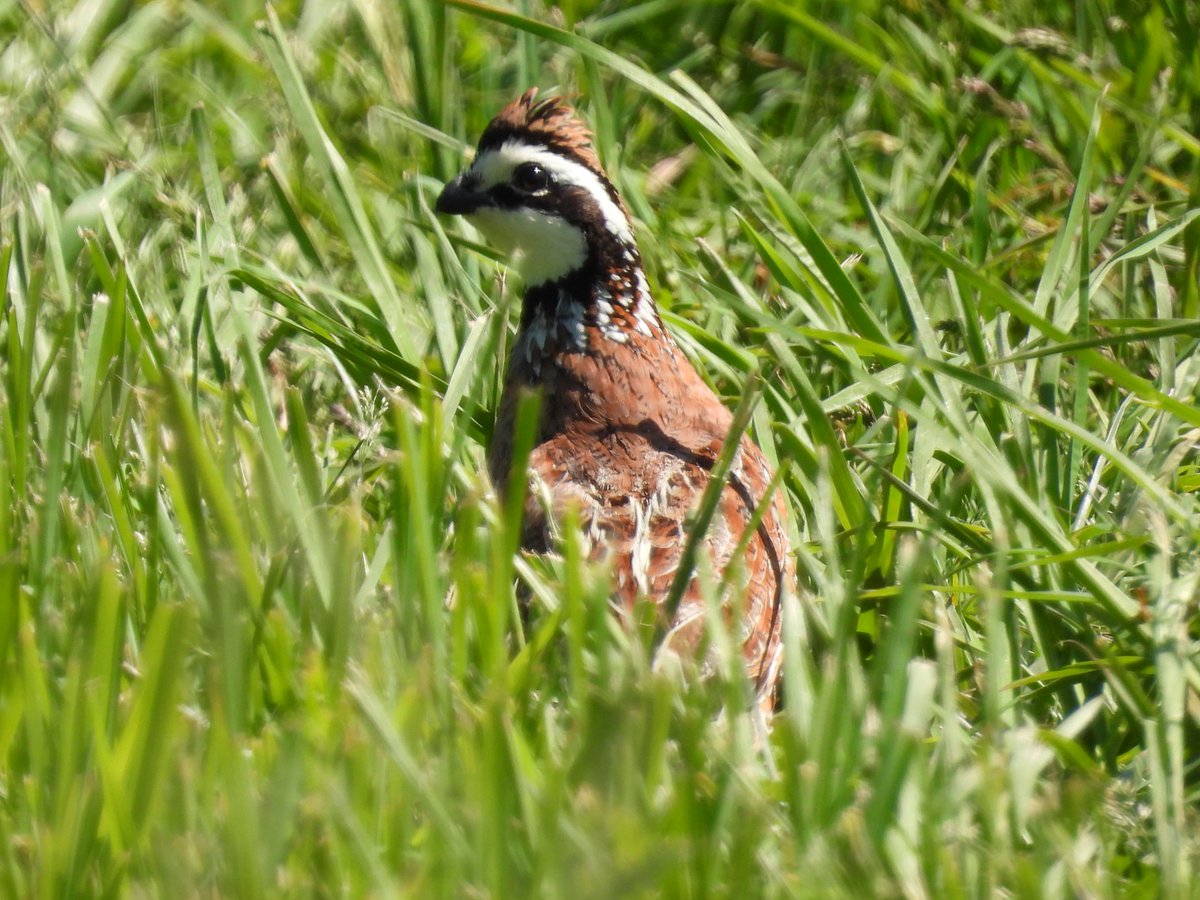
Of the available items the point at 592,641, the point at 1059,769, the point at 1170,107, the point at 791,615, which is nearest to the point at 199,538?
the point at 592,641

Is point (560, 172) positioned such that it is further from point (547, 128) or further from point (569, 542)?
point (569, 542)

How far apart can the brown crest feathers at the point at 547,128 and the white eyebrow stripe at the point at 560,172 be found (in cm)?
2

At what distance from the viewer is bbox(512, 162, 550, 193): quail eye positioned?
394 centimetres

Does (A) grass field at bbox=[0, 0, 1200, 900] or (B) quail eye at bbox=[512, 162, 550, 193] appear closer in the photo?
(A) grass field at bbox=[0, 0, 1200, 900]

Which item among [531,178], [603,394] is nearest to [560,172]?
[531,178]

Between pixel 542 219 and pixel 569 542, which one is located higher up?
pixel 542 219

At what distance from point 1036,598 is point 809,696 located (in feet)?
2.29

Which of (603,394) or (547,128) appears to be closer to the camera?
(603,394)

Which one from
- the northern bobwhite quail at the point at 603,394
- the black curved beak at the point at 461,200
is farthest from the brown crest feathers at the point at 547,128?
the black curved beak at the point at 461,200

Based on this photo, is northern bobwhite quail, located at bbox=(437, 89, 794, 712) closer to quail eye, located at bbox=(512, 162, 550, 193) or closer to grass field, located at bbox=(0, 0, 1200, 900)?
quail eye, located at bbox=(512, 162, 550, 193)

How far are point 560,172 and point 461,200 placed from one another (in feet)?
0.90

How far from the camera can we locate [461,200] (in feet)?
13.3

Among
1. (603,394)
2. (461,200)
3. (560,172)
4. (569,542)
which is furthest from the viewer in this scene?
(461,200)

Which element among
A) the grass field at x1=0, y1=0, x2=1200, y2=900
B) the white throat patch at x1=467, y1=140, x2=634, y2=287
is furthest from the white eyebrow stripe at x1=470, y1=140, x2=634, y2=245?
the grass field at x1=0, y1=0, x2=1200, y2=900
